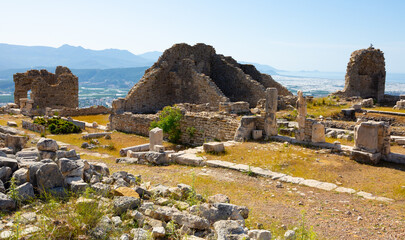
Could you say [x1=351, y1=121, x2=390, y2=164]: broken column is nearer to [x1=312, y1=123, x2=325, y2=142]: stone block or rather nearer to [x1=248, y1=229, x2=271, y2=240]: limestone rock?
[x1=312, y1=123, x2=325, y2=142]: stone block

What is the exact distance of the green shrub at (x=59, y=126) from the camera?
17.8 metres

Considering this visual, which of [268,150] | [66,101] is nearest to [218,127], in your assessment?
[268,150]

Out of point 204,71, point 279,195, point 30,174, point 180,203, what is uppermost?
point 204,71

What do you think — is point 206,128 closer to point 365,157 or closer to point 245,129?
point 245,129

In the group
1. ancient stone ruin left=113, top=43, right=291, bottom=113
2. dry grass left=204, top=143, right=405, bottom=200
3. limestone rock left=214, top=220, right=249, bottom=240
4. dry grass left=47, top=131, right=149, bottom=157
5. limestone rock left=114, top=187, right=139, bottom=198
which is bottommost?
dry grass left=47, top=131, right=149, bottom=157

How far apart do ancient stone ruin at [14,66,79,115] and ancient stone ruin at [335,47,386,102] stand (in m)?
21.8

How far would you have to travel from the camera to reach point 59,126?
18094 millimetres

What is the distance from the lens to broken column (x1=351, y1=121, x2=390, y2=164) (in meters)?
10.2

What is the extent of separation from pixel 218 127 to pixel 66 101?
58.4 ft

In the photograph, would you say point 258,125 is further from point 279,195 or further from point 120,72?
point 120,72

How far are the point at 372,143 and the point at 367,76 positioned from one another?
Answer: 65.8 feet

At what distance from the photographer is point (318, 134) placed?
1223 centimetres

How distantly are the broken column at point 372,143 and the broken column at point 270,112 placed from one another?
11.7 ft

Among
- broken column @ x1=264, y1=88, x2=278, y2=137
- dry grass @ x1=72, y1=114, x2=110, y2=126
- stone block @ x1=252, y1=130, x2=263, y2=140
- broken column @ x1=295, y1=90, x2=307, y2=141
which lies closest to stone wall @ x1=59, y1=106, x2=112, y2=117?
dry grass @ x1=72, y1=114, x2=110, y2=126
